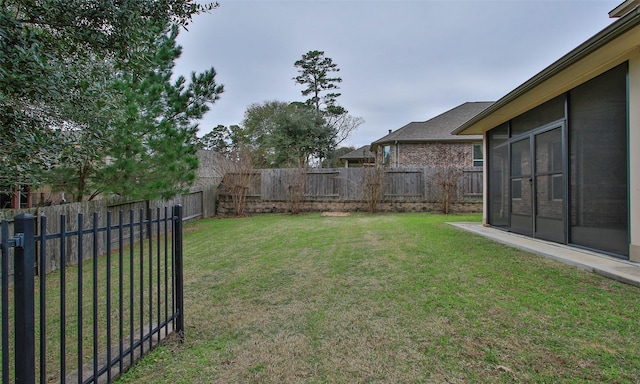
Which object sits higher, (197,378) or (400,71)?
(400,71)

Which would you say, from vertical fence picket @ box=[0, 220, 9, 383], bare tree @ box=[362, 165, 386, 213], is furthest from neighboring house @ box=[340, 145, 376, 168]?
vertical fence picket @ box=[0, 220, 9, 383]

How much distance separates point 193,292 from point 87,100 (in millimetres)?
2163

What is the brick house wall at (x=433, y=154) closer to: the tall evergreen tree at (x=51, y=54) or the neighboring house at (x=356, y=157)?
the neighboring house at (x=356, y=157)

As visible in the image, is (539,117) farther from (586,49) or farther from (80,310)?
(80,310)

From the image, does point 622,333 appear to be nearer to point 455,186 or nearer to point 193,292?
point 193,292

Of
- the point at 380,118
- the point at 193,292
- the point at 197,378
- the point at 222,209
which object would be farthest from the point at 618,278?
the point at 380,118

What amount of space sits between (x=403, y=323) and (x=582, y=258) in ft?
10.4

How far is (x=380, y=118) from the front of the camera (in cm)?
2412

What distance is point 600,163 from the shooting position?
437cm

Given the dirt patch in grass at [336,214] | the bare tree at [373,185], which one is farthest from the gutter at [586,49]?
the dirt patch in grass at [336,214]

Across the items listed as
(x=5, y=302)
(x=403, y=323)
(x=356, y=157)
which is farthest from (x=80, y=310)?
(x=356, y=157)

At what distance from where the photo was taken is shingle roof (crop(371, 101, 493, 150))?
1588cm

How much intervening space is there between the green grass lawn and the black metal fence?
217 millimetres

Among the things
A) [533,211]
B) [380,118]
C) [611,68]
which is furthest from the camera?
[380,118]
